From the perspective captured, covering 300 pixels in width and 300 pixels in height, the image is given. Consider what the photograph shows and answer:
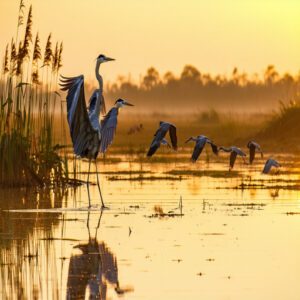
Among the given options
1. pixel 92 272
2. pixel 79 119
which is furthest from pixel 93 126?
pixel 92 272

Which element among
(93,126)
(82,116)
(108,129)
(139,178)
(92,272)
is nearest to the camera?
(92,272)

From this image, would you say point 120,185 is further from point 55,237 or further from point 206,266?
point 206,266

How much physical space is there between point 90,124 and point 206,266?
544cm

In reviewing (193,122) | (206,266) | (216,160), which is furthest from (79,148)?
(193,122)

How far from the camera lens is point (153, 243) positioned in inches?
446

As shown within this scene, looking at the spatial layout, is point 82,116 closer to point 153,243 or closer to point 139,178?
point 153,243

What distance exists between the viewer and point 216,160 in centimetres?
2550

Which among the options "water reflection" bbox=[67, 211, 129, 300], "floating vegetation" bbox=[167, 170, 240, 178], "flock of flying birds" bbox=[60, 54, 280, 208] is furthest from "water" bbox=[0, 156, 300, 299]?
"floating vegetation" bbox=[167, 170, 240, 178]

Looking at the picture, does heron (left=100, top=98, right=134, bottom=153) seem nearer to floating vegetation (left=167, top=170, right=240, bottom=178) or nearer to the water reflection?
floating vegetation (left=167, top=170, right=240, bottom=178)

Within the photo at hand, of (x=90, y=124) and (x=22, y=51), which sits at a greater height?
(x=22, y=51)

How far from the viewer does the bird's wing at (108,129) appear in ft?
53.6

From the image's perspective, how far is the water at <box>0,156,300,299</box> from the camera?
9023mm

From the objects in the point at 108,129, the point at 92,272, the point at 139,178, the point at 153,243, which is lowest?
the point at 92,272

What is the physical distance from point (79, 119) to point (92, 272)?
530cm
